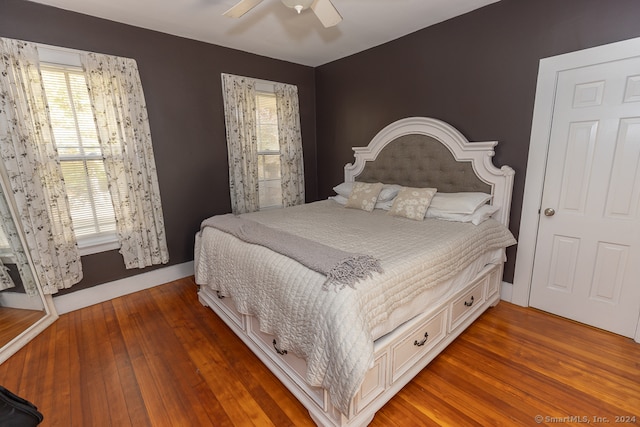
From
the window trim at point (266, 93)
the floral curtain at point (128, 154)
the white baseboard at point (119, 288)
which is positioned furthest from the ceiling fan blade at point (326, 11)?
the white baseboard at point (119, 288)

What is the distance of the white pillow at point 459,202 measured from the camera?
2477 millimetres

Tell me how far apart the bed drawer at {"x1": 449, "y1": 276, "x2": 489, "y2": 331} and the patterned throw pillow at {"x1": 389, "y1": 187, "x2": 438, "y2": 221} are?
704 millimetres

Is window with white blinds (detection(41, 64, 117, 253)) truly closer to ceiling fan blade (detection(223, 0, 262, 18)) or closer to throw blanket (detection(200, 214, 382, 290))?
throw blanket (detection(200, 214, 382, 290))

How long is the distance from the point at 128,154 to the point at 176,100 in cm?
77

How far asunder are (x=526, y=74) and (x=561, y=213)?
3.84 ft

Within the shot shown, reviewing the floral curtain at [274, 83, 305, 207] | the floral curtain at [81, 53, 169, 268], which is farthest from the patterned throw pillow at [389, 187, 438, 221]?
the floral curtain at [81, 53, 169, 268]

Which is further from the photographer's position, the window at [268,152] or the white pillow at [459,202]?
the window at [268,152]

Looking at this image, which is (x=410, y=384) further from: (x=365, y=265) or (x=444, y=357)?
(x=365, y=265)

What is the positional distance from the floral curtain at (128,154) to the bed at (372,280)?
0.76 meters

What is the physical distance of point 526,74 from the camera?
94.2 inches

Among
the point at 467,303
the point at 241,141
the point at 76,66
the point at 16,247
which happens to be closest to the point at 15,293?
the point at 16,247

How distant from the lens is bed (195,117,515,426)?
137 cm

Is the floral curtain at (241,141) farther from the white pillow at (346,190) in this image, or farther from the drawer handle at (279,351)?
the drawer handle at (279,351)

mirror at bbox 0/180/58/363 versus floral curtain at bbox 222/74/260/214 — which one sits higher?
floral curtain at bbox 222/74/260/214
